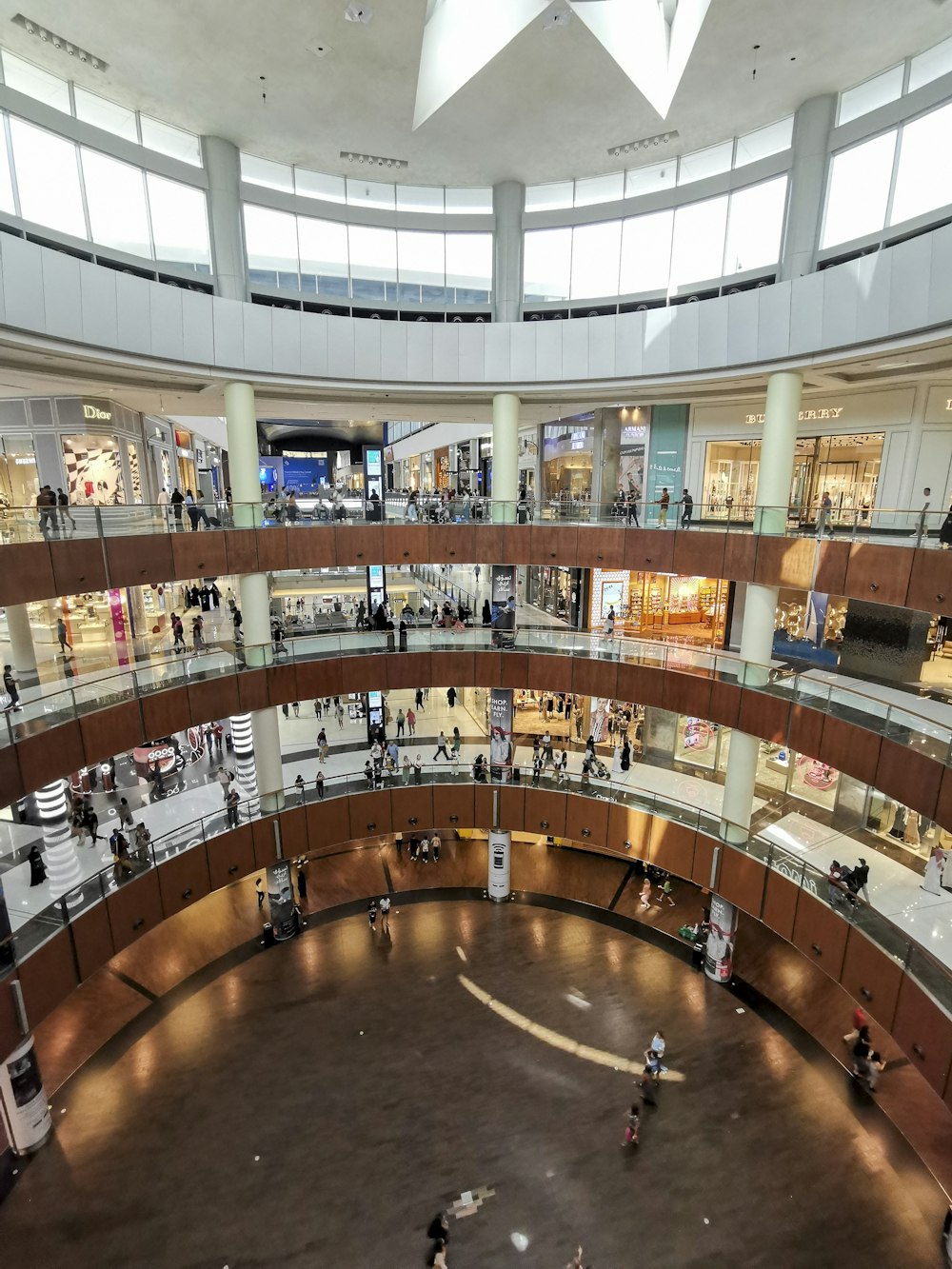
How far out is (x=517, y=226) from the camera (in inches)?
744

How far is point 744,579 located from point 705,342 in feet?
19.5

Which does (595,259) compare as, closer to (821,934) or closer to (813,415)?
(813,415)

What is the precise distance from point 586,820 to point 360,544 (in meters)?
10.5

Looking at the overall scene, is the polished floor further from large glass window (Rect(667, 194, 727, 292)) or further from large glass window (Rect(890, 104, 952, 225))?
large glass window (Rect(667, 194, 727, 292))

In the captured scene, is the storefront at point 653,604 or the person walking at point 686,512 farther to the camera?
the storefront at point 653,604

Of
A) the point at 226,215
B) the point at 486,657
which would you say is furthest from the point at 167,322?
the point at 486,657

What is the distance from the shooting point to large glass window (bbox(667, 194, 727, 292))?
17.5m

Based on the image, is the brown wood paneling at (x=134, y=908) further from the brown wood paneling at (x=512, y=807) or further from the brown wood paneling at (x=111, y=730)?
the brown wood paneling at (x=512, y=807)

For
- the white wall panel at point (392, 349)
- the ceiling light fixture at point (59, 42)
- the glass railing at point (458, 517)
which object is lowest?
the glass railing at point (458, 517)

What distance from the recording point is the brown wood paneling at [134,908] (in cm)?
1403

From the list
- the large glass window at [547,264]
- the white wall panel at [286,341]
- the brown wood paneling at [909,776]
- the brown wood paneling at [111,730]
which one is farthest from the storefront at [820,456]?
the brown wood paneling at [111,730]

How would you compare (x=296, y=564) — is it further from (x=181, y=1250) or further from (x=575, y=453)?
(x=181, y=1250)

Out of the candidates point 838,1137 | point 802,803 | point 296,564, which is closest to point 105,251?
point 296,564

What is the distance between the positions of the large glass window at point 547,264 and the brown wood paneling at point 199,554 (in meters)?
12.0
